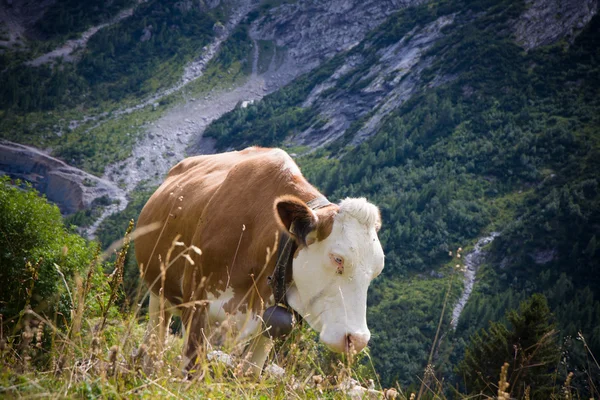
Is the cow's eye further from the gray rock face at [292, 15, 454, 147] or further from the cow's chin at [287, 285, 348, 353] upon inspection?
the gray rock face at [292, 15, 454, 147]

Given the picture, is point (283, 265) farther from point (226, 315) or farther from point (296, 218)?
point (226, 315)

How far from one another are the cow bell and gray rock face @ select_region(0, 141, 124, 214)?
12264 cm

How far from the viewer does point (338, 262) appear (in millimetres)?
4215

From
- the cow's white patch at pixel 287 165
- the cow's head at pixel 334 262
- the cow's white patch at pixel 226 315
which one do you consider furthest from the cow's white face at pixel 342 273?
the cow's white patch at pixel 287 165

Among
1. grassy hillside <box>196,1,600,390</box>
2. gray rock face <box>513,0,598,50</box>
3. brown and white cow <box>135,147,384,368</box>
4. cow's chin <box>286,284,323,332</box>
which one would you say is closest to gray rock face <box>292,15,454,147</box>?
grassy hillside <box>196,1,600,390</box>

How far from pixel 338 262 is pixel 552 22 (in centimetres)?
14700

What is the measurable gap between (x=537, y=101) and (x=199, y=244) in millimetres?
125491

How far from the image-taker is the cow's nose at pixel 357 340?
3.90m

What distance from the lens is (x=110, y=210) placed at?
381 ft

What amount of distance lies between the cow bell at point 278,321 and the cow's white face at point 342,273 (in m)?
0.17

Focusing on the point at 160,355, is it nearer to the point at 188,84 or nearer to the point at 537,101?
the point at 537,101

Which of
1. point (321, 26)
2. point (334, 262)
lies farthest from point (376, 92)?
point (334, 262)

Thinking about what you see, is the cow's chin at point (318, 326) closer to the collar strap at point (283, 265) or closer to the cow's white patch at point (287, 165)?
the collar strap at point (283, 265)

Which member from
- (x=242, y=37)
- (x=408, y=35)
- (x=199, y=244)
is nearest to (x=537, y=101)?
(x=408, y=35)
